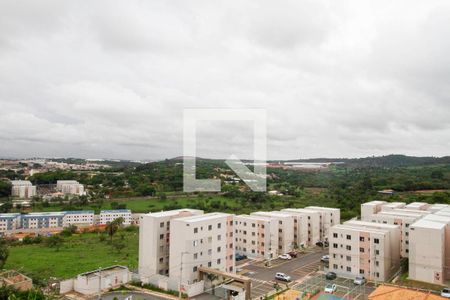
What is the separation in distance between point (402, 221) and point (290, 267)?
6.56m

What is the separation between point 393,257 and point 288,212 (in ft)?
23.2

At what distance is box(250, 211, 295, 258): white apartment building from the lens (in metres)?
18.7

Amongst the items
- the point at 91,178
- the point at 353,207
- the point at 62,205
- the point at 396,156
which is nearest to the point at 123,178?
the point at 91,178

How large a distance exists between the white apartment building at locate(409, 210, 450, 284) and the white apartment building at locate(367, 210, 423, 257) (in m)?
3.11

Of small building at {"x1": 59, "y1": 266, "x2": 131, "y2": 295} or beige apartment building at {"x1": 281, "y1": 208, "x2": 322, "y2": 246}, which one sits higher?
beige apartment building at {"x1": 281, "y1": 208, "x2": 322, "y2": 246}

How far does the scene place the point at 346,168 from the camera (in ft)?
185

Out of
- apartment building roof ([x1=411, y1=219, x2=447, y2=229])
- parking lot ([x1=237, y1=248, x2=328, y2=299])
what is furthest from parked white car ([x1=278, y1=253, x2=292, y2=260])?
apartment building roof ([x1=411, y1=219, x2=447, y2=229])

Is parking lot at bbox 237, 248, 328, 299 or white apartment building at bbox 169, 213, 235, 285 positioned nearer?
white apartment building at bbox 169, 213, 235, 285

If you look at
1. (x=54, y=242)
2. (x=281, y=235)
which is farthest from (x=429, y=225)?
(x=54, y=242)

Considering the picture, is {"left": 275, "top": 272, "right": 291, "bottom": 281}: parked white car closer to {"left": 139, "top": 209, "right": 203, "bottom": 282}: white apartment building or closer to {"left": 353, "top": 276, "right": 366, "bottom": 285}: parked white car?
{"left": 353, "top": 276, "right": 366, "bottom": 285}: parked white car

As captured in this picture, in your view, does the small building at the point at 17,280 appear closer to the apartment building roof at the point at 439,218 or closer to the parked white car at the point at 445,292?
the parked white car at the point at 445,292

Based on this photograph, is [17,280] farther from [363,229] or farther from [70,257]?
[363,229]

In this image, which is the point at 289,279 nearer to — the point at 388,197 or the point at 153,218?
the point at 153,218

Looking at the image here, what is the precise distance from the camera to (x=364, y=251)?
14.9m
